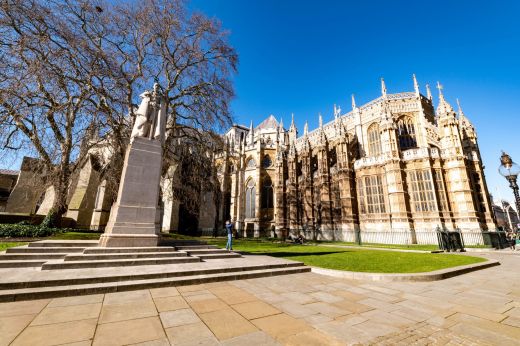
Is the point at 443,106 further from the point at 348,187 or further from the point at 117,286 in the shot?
the point at 117,286

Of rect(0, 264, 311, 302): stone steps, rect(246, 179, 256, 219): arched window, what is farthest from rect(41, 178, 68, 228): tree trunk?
rect(246, 179, 256, 219): arched window

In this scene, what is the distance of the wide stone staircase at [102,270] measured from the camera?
434 centimetres

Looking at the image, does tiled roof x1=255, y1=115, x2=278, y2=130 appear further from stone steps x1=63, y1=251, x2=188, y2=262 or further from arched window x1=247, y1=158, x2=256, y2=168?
stone steps x1=63, y1=251, x2=188, y2=262

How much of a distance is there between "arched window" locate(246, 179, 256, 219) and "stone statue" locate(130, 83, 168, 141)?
26.3 meters

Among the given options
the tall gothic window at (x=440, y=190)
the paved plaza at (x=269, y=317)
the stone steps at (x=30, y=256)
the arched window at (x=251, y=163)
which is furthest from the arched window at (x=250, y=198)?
the paved plaza at (x=269, y=317)

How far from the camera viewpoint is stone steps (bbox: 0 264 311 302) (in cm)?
401

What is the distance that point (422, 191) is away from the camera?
20.5 m

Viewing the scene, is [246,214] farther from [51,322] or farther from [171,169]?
[51,322]

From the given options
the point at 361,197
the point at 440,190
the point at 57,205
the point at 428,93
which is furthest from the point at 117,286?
the point at 428,93

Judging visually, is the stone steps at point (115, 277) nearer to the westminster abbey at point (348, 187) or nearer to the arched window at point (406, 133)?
the westminster abbey at point (348, 187)

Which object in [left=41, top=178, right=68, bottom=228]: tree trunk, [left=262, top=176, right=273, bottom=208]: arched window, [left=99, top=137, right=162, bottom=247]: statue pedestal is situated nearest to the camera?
[left=99, top=137, right=162, bottom=247]: statue pedestal

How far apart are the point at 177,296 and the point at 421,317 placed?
434cm

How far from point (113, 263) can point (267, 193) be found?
2920 centimetres

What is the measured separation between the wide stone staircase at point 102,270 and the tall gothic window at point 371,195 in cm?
1790
